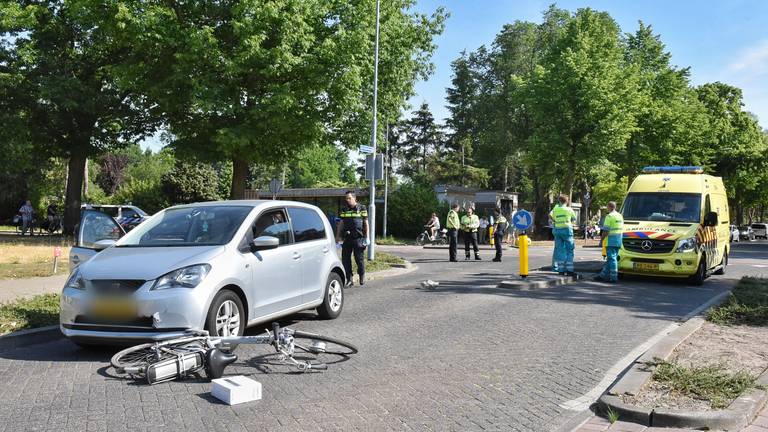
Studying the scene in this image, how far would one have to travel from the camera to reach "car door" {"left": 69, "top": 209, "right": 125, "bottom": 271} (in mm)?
9312

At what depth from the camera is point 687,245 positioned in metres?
13.4

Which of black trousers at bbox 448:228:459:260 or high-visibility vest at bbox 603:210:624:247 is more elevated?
high-visibility vest at bbox 603:210:624:247

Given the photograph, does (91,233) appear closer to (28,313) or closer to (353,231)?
(28,313)

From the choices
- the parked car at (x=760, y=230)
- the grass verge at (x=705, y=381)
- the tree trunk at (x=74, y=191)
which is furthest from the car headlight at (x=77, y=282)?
the parked car at (x=760, y=230)

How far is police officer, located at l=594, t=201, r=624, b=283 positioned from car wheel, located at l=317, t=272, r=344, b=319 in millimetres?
7049

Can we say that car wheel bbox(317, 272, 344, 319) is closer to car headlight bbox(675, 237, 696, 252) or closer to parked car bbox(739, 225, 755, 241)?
car headlight bbox(675, 237, 696, 252)

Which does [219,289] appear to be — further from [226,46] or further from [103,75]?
[103,75]

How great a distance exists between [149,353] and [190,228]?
189 centimetres

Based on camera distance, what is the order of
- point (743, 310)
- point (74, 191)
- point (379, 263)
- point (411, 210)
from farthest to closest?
point (411, 210) → point (74, 191) → point (379, 263) → point (743, 310)

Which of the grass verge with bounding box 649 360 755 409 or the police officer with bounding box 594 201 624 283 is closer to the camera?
the grass verge with bounding box 649 360 755 409

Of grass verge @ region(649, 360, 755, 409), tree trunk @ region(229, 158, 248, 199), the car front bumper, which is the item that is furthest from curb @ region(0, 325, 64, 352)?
tree trunk @ region(229, 158, 248, 199)

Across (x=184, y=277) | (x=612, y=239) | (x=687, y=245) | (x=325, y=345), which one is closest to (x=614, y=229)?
(x=612, y=239)

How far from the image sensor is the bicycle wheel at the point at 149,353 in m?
5.58

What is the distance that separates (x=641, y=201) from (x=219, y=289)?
37.9 feet
